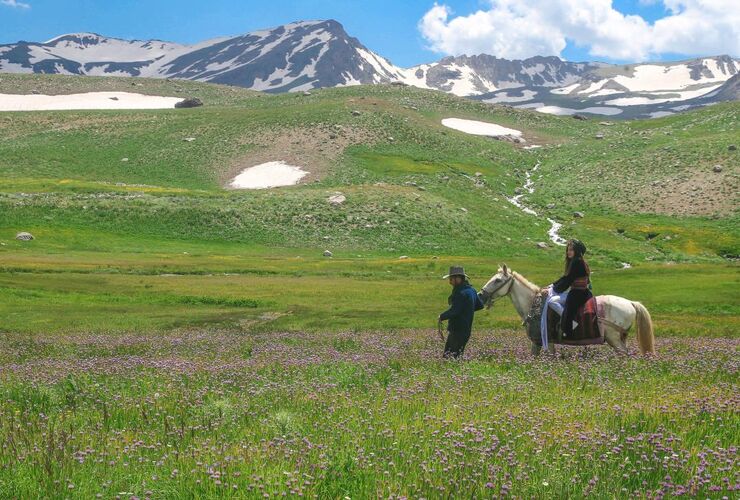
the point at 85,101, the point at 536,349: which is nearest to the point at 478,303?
the point at 536,349

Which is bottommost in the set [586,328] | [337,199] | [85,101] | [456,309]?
[586,328]

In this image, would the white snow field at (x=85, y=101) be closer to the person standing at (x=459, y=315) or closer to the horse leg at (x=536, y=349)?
the person standing at (x=459, y=315)

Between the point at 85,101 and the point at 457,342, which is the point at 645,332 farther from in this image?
the point at 85,101

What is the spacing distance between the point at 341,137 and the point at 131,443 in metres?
113

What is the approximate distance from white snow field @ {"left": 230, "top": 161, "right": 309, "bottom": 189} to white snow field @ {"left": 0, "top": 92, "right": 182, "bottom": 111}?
78077 mm

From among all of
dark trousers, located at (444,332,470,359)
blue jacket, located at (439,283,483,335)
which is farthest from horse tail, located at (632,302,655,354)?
dark trousers, located at (444,332,470,359)

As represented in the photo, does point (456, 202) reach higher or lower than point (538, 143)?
lower

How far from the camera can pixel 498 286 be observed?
1811 centimetres

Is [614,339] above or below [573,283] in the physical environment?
below

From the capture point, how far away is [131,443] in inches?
292

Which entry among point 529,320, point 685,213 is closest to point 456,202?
point 685,213

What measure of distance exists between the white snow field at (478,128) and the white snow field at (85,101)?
79.7 meters

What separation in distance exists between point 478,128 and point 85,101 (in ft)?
345

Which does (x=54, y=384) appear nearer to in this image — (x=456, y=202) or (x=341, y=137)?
(x=456, y=202)
